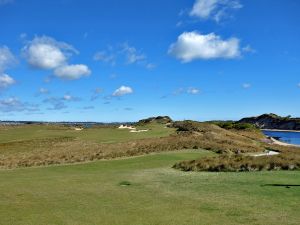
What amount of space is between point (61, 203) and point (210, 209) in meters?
5.34

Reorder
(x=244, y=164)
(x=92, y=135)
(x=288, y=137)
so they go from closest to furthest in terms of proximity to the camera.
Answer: (x=244, y=164), (x=92, y=135), (x=288, y=137)

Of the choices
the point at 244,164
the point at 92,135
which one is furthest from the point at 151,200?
the point at 92,135

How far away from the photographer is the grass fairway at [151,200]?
526 inches

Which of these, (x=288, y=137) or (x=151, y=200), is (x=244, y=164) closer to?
(x=151, y=200)

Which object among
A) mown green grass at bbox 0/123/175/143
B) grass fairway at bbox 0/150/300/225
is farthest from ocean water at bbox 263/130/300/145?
grass fairway at bbox 0/150/300/225

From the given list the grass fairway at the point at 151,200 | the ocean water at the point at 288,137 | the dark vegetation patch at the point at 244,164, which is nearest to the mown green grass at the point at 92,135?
the dark vegetation patch at the point at 244,164

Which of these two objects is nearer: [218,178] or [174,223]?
[174,223]

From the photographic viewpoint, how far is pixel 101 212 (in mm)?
14406

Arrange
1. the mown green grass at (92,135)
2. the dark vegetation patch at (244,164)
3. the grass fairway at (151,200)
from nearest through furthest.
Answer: the grass fairway at (151,200) < the dark vegetation patch at (244,164) < the mown green grass at (92,135)

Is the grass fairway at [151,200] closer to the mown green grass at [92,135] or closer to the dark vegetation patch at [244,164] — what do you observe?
the dark vegetation patch at [244,164]

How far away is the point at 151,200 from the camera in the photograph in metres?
16.5

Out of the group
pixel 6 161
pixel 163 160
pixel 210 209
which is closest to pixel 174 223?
pixel 210 209

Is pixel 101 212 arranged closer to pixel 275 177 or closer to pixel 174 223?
pixel 174 223

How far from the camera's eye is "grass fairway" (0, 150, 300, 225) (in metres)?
13.4
